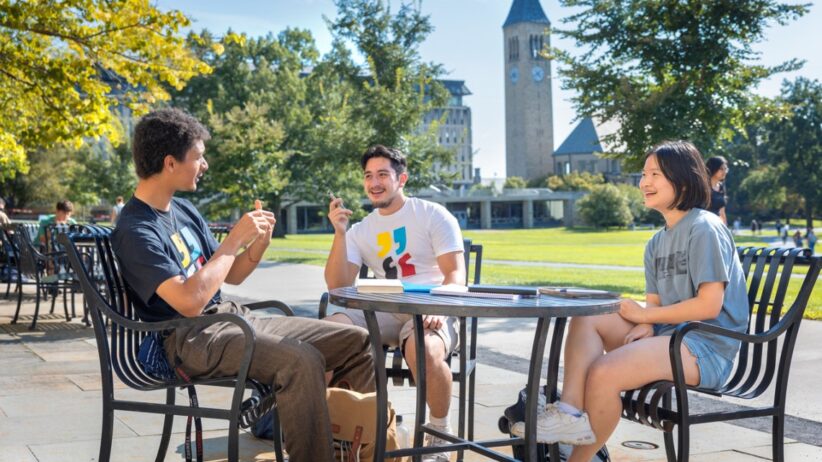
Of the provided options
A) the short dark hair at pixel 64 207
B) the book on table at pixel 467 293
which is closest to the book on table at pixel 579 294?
the book on table at pixel 467 293

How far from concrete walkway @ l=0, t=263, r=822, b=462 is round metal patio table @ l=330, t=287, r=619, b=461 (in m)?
0.91

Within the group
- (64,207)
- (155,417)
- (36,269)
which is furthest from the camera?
(64,207)

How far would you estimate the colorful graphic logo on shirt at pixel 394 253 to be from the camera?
4.73 metres

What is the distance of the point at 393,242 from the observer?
15.7 feet

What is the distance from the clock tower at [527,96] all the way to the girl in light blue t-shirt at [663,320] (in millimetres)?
140680

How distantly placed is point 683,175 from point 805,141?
8041 cm

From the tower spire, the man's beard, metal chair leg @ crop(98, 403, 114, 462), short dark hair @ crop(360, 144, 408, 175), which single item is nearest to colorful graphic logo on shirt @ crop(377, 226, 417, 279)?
the man's beard

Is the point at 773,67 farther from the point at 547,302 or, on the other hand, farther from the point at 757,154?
the point at 757,154

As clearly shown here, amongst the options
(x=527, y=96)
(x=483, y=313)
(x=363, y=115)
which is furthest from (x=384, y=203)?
(x=527, y=96)

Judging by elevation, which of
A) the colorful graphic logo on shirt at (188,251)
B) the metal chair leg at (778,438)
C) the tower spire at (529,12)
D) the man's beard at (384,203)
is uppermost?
the tower spire at (529,12)

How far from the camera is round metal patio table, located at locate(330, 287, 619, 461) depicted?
297 cm

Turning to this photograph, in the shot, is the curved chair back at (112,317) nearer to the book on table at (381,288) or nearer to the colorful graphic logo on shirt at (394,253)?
the book on table at (381,288)

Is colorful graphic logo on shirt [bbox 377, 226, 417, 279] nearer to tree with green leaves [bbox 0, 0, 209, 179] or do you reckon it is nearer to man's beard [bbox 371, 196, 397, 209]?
man's beard [bbox 371, 196, 397, 209]

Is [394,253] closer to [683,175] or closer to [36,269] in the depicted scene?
[683,175]
